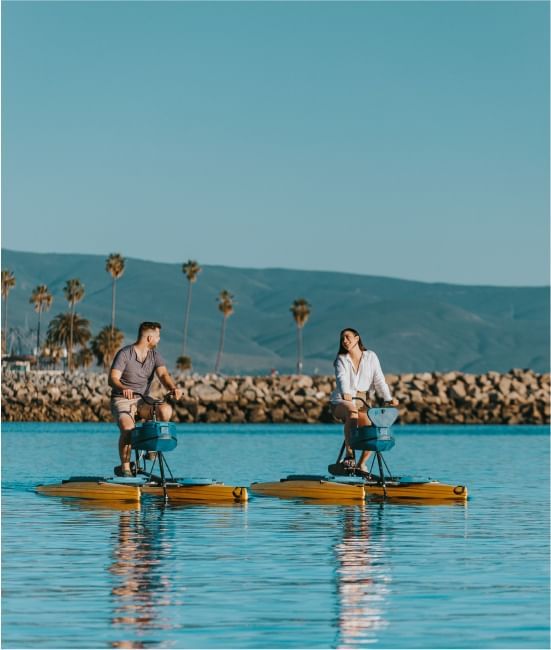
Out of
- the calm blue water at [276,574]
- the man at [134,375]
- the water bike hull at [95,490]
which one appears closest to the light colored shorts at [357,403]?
the calm blue water at [276,574]

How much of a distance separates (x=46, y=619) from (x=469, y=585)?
3.65 metres

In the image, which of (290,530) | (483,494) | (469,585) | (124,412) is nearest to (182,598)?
(469,585)

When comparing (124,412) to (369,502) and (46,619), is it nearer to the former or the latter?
(369,502)

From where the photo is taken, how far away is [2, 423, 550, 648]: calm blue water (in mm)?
11367

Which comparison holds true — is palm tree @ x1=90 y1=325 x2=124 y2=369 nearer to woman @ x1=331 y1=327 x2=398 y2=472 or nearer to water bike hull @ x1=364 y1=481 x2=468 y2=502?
water bike hull @ x1=364 y1=481 x2=468 y2=502

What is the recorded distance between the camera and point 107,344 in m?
183

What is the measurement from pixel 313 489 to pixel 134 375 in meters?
3.17

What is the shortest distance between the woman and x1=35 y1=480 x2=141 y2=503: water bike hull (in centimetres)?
287

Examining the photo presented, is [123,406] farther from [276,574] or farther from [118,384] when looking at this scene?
[276,574]

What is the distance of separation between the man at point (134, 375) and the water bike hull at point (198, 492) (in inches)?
36.7

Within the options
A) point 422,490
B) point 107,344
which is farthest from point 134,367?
point 107,344

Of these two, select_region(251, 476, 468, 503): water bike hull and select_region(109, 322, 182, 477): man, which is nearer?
select_region(109, 322, 182, 477): man

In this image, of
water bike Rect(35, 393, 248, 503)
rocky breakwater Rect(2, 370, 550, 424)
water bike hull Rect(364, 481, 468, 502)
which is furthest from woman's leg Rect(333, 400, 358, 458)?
rocky breakwater Rect(2, 370, 550, 424)

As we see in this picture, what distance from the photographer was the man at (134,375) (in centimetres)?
2212
